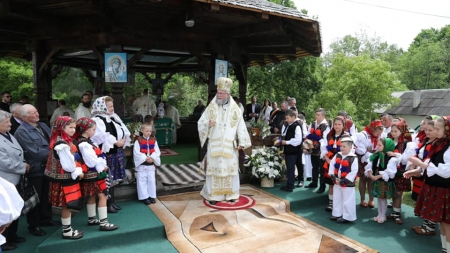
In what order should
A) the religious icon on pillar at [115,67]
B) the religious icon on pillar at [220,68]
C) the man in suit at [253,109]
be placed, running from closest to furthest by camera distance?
the religious icon on pillar at [115,67], the religious icon on pillar at [220,68], the man in suit at [253,109]

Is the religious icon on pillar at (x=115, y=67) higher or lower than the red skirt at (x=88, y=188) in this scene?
higher

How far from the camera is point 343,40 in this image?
→ 41906 millimetres

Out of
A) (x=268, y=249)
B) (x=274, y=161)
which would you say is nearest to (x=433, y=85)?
(x=274, y=161)

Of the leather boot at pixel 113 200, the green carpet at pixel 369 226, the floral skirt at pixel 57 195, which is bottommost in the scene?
the green carpet at pixel 369 226

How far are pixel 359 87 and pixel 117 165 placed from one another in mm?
17134

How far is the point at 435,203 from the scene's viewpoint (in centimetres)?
386

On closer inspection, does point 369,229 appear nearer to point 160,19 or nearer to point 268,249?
point 268,249

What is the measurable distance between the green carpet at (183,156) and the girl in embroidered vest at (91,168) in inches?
163

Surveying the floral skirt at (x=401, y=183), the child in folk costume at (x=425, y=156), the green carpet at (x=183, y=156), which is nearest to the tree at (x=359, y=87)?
the green carpet at (x=183, y=156)

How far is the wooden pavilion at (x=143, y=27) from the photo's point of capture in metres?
5.26

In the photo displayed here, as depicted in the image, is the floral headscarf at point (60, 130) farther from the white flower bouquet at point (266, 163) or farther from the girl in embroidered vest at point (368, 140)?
the girl in embroidered vest at point (368, 140)

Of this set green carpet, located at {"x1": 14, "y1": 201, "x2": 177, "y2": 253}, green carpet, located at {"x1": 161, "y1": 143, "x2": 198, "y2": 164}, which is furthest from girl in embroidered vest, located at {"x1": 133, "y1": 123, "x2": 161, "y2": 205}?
green carpet, located at {"x1": 161, "y1": 143, "x2": 198, "y2": 164}

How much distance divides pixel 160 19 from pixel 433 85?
41159 mm

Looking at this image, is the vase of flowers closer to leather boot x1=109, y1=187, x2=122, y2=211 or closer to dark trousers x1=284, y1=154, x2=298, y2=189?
dark trousers x1=284, y1=154, x2=298, y2=189
